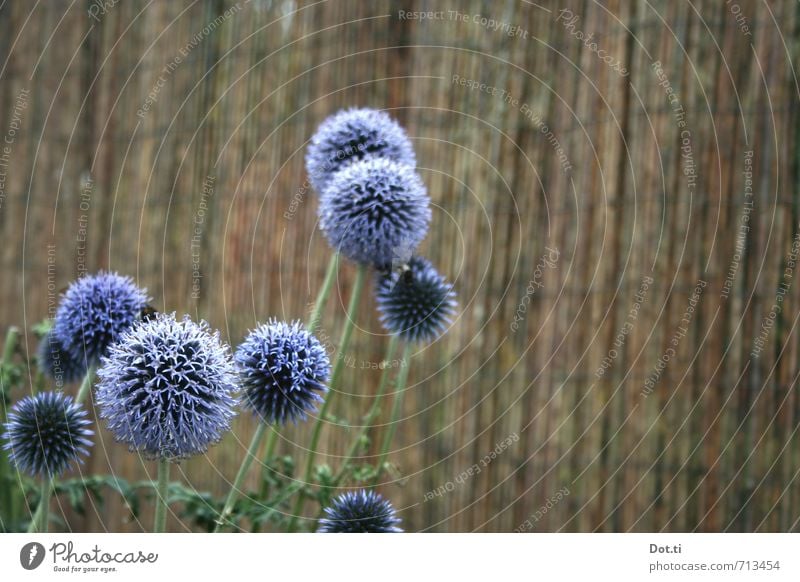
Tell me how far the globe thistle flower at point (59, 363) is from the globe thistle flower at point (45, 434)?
225 millimetres

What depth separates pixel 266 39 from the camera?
3.71 metres

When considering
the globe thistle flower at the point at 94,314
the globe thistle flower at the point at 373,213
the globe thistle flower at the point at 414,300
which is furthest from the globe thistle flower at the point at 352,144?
the globe thistle flower at the point at 94,314

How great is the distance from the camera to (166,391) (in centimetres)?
140

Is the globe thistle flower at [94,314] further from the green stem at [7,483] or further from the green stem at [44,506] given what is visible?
the green stem at [44,506]

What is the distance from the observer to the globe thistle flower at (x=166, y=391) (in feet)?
4.54

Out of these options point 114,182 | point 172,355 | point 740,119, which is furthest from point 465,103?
point 172,355

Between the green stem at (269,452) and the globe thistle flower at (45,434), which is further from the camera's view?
the green stem at (269,452)

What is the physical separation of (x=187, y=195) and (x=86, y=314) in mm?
2290

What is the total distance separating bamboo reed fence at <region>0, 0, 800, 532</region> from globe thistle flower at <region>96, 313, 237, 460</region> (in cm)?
110

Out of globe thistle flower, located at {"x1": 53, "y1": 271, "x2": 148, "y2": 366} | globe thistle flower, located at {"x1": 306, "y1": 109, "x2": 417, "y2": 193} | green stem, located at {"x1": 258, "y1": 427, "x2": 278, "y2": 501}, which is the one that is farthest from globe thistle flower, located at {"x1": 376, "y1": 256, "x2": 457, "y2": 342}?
globe thistle flower, located at {"x1": 53, "y1": 271, "x2": 148, "y2": 366}

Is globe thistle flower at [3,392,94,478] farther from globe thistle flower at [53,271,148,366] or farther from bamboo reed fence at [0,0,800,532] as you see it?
bamboo reed fence at [0,0,800,532]

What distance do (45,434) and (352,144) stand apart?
1.01 m

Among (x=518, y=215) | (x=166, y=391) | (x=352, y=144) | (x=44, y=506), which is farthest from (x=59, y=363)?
(x=518, y=215)
